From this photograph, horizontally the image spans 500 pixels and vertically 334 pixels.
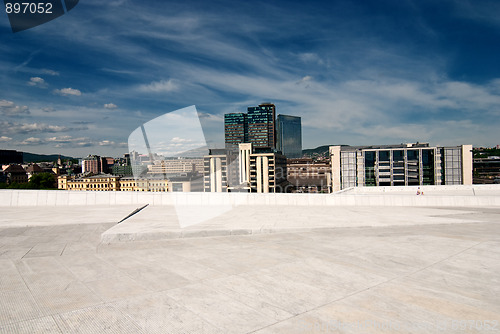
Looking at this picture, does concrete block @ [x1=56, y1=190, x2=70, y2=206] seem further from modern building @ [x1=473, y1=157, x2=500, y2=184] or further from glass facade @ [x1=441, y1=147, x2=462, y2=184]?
modern building @ [x1=473, y1=157, x2=500, y2=184]

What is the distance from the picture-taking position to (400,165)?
88312 millimetres

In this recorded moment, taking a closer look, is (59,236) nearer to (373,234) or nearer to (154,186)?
(373,234)

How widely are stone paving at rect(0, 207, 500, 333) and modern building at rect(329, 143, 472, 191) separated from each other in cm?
8331

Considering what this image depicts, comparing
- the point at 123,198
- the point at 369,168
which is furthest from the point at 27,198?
the point at 369,168

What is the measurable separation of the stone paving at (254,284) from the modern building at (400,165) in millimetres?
83314

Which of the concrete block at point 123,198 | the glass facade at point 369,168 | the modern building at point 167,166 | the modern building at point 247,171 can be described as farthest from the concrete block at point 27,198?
the modern building at point 247,171

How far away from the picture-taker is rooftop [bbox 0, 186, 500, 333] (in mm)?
4594

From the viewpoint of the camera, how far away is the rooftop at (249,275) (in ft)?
15.1

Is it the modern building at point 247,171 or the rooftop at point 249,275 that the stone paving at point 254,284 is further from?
the modern building at point 247,171

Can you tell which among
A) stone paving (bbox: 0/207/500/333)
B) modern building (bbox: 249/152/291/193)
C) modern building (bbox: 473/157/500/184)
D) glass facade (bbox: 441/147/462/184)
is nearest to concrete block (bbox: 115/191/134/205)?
stone paving (bbox: 0/207/500/333)

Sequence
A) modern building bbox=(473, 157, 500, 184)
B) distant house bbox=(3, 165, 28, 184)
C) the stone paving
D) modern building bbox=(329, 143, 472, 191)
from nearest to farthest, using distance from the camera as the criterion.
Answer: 1. the stone paving
2. modern building bbox=(329, 143, 472, 191)
3. modern building bbox=(473, 157, 500, 184)
4. distant house bbox=(3, 165, 28, 184)

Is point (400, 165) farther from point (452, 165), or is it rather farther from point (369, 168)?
point (452, 165)

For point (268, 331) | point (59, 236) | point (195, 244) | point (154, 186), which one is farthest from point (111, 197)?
point (154, 186)

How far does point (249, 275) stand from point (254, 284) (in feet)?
1.70
